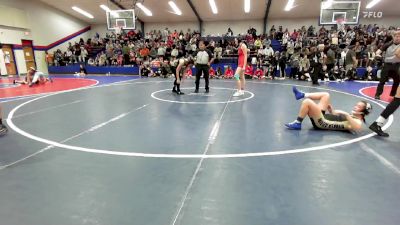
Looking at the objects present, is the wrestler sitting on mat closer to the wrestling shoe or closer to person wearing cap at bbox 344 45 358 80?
the wrestling shoe

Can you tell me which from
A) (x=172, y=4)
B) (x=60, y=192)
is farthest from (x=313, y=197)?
(x=172, y=4)

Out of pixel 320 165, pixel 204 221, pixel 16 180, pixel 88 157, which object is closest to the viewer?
pixel 204 221

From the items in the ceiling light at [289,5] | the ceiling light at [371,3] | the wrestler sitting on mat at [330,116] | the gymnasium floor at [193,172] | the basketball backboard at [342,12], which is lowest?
the gymnasium floor at [193,172]

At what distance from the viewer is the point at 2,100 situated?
8.17m

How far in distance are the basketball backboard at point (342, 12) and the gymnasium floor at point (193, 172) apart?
479 inches

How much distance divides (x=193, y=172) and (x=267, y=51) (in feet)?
51.4

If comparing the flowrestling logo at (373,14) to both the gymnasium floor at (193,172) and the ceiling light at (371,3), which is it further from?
the gymnasium floor at (193,172)

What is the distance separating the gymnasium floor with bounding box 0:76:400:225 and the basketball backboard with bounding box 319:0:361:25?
12.2m

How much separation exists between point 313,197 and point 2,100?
9116 millimetres

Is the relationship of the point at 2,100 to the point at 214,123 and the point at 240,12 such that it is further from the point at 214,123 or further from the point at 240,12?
the point at 240,12

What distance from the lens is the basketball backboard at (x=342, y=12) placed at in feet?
51.0

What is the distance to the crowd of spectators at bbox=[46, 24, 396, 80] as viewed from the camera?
1476cm

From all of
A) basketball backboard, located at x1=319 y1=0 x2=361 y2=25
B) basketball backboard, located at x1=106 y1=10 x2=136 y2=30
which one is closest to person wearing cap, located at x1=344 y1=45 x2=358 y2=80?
basketball backboard, located at x1=319 y1=0 x2=361 y2=25

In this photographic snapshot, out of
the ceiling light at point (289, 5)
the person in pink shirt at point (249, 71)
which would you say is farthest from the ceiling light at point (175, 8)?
the person in pink shirt at point (249, 71)
